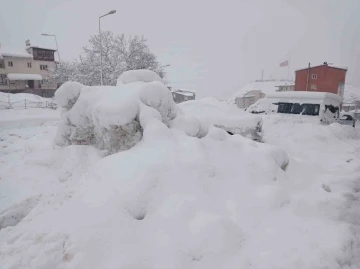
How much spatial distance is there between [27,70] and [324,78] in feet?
139

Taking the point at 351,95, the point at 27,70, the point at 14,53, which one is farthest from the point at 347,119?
the point at 14,53

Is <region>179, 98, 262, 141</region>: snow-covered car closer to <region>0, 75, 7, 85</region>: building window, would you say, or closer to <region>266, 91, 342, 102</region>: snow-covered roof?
<region>266, 91, 342, 102</region>: snow-covered roof

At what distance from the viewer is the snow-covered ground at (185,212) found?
354cm

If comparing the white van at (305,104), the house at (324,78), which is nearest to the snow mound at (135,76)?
the white van at (305,104)

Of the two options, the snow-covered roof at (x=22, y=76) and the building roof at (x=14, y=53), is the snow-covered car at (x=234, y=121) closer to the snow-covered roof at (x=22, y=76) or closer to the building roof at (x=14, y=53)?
the snow-covered roof at (x=22, y=76)

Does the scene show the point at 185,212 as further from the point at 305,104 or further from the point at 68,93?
the point at 305,104

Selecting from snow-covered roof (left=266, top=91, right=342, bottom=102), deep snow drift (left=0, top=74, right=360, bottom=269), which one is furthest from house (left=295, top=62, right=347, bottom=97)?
deep snow drift (left=0, top=74, right=360, bottom=269)

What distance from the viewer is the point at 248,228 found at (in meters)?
4.18

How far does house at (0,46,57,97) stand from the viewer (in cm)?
3594

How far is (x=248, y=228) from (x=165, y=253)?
1.51 meters

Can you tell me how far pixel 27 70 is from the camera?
1524 inches

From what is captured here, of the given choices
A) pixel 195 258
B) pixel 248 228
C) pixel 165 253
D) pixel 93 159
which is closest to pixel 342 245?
pixel 248 228

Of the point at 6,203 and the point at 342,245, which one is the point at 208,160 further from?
the point at 6,203

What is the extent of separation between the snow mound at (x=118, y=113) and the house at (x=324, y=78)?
96.9 ft
